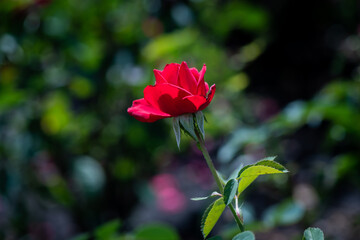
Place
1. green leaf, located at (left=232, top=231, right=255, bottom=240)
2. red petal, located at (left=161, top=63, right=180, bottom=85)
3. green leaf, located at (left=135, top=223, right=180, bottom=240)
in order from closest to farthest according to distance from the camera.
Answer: green leaf, located at (left=232, top=231, right=255, bottom=240) < red petal, located at (left=161, top=63, right=180, bottom=85) < green leaf, located at (left=135, top=223, right=180, bottom=240)

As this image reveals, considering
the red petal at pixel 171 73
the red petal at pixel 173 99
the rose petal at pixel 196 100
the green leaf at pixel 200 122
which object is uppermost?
the red petal at pixel 171 73

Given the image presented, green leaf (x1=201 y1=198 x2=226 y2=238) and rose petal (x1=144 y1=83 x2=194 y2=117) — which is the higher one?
Answer: rose petal (x1=144 y1=83 x2=194 y2=117)

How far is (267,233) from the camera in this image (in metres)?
1.90

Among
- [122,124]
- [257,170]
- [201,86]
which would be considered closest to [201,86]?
[201,86]

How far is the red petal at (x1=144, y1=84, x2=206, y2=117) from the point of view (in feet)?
1.47

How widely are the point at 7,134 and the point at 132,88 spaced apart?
539 millimetres

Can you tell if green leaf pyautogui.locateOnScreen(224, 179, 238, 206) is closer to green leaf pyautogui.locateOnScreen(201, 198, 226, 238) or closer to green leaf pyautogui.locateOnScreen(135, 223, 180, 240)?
green leaf pyautogui.locateOnScreen(201, 198, 226, 238)

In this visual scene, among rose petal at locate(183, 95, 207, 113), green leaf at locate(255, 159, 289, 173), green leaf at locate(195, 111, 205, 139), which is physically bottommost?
green leaf at locate(255, 159, 289, 173)

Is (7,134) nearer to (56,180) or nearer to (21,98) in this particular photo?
(56,180)

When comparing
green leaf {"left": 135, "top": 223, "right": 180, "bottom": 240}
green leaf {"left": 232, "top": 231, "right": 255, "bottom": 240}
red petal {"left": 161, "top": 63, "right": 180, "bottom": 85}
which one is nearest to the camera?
green leaf {"left": 232, "top": 231, "right": 255, "bottom": 240}

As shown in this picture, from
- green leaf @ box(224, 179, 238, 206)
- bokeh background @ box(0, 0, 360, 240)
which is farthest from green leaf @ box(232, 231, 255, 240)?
bokeh background @ box(0, 0, 360, 240)

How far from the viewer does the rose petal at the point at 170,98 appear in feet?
1.47

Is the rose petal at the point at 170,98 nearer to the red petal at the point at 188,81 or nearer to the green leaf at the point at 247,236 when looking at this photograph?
the red petal at the point at 188,81

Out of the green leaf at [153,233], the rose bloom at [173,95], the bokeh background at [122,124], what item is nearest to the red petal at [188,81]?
the rose bloom at [173,95]
